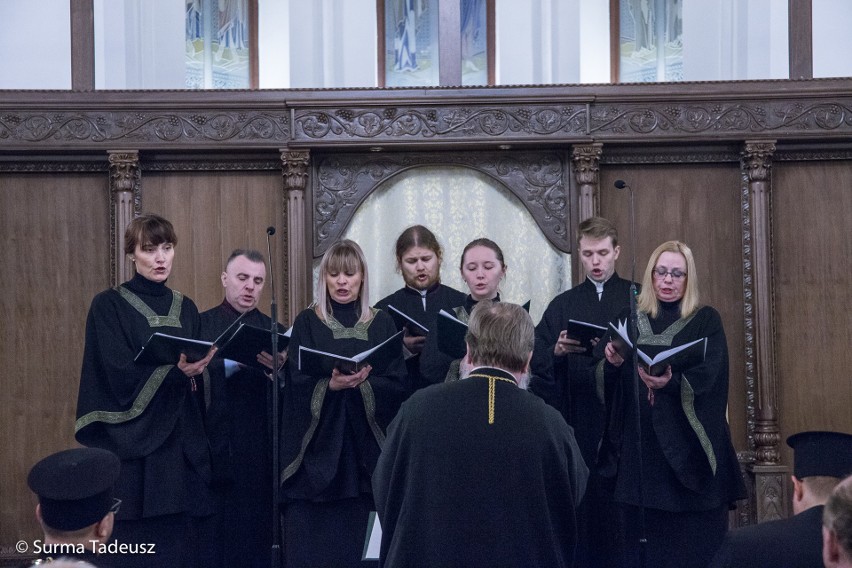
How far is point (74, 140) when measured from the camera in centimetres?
796

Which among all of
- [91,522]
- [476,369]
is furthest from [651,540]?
[91,522]

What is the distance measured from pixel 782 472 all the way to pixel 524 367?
4.68m

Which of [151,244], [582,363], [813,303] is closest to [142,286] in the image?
[151,244]

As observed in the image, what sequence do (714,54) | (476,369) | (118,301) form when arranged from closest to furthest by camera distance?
(476,369) < (118,301) < (714,54)

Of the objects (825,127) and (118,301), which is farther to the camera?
(825,127)

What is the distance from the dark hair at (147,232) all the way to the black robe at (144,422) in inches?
9.8

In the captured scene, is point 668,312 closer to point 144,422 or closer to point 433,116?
point 433,116

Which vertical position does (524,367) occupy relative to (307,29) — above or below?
below

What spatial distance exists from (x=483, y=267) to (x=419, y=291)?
58 cm

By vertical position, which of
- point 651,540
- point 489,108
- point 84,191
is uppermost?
point 489,108

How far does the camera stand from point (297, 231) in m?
7.98

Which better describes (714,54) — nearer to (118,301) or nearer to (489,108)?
(489,108)

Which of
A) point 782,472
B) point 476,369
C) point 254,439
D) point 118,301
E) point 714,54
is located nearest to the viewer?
point 476,369

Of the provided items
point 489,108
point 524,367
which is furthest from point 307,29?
point 524,367
